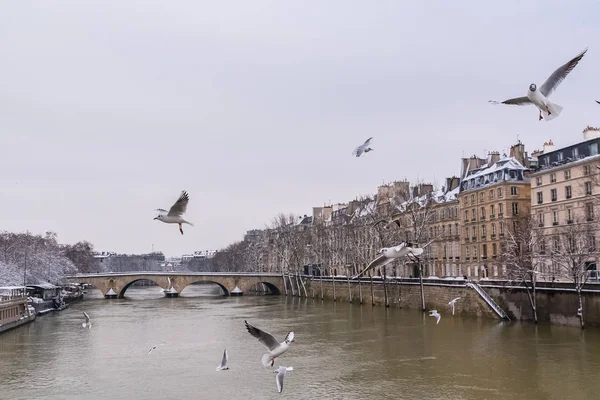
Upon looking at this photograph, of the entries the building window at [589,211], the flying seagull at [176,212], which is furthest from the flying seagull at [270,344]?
the building window at [589,211]

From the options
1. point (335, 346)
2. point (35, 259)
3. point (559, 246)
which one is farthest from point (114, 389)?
point (35, 259)

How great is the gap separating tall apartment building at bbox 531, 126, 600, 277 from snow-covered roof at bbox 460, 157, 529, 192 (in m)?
2.92

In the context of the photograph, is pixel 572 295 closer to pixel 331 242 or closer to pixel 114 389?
pixel 114 389

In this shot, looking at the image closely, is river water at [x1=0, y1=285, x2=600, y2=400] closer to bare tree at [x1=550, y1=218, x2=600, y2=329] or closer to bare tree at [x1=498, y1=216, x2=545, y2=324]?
bare tree at [x1=498, y1=216, x2=545, y2=324]

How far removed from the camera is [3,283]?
2485 inches

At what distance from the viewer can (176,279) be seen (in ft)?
305

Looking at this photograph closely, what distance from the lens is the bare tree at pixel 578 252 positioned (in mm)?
37566

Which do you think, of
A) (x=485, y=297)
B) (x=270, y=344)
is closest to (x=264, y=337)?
(x=270, y=344)

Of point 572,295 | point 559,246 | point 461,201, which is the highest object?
point 461,201

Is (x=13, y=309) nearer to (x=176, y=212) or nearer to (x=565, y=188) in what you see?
(x=176, y=212)

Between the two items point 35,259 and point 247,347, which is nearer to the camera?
point 247,347

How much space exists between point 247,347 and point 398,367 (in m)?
10.8

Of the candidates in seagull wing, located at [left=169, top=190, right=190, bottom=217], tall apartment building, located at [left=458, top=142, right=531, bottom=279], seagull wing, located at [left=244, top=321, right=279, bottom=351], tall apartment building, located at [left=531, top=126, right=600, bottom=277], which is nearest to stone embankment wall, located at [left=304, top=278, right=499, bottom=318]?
tall apartment building, located at [left=531, top=126, right=600, bottom=277]

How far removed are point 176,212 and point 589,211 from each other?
4571 cm
